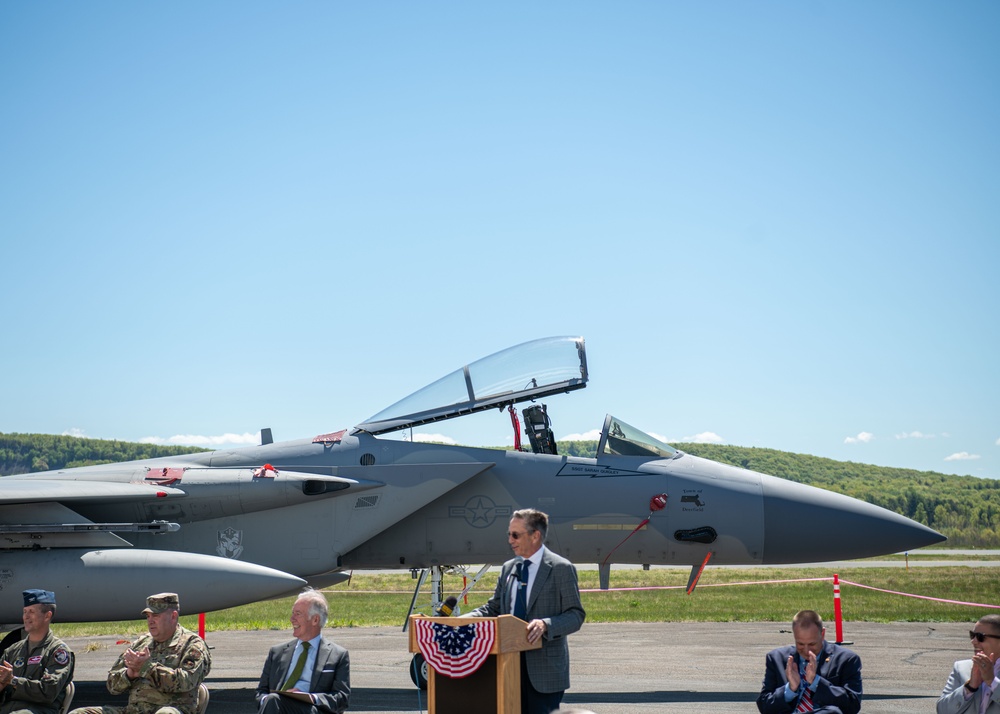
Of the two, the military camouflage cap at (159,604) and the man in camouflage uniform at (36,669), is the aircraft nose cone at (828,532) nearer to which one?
the military camouflage cap at (159,604)

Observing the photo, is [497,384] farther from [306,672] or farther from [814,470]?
[814,470]

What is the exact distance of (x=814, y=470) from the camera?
319 ft

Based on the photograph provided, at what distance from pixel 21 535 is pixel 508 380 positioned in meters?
5.35

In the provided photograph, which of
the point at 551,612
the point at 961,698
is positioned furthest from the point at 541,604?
the point at 961,698

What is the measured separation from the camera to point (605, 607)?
20219 mm

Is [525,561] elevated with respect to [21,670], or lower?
elevated

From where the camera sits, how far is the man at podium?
4980mm

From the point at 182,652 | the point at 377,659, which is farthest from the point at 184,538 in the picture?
the point at 182,652

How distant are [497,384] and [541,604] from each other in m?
5.54

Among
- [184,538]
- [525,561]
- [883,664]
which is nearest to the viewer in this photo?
[525,561]

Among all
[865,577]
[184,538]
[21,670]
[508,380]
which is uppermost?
[508,380]

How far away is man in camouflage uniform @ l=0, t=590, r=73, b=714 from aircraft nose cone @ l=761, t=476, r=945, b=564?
6900 millimetres

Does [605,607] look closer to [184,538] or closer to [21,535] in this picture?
[184,538]

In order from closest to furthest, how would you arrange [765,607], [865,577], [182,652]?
[182,652] < [765,607] < [865,577]
